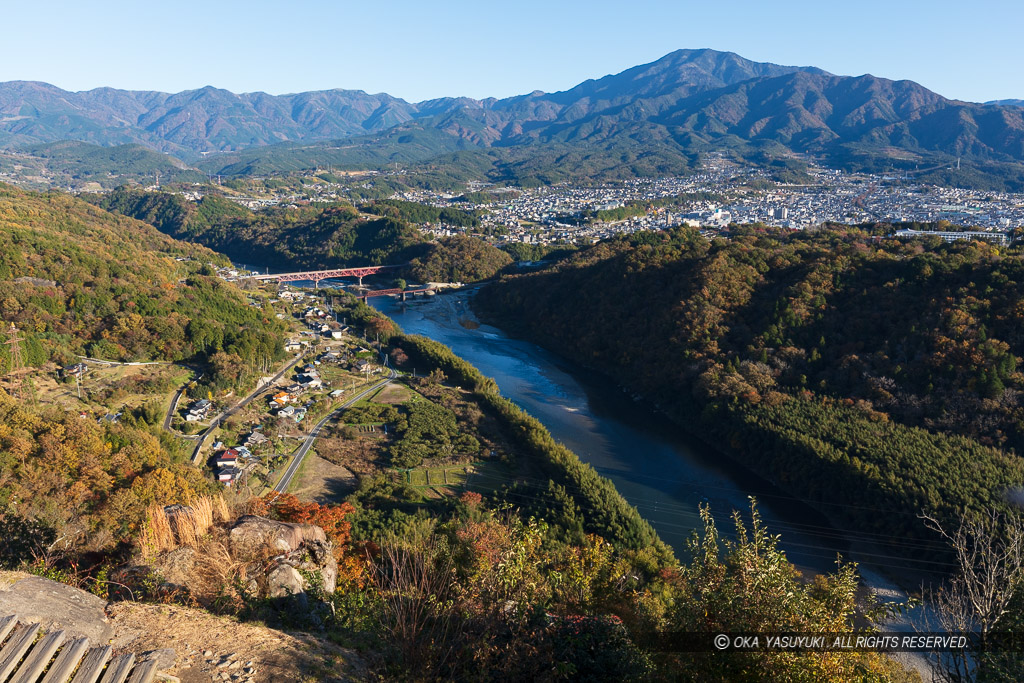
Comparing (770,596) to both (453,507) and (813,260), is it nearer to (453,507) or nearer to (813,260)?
(453,507)

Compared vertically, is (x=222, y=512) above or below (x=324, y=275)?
above

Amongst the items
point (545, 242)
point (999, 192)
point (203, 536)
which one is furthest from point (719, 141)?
point (203, 536)

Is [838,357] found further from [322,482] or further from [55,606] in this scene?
[55,606]

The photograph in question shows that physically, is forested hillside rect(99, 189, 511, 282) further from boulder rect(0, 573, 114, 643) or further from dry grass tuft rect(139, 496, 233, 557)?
boulder rect(0, 573, 114, 643)

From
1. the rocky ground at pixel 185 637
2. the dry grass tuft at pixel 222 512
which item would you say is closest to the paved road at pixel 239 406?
the dry grass tuft at pixel 222 512

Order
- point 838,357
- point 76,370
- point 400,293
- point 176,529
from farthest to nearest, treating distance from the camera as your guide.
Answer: point 400,293 → point 838,357 → point 76,370 → point 176,529

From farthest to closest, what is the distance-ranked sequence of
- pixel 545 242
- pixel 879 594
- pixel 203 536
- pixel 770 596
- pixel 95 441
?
pixel 545 242, pixel 879 594, pixel 95 441, pixel 203 536, pixel 770 596

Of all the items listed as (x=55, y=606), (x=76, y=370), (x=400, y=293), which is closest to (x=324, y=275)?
(x=400, y=293)
